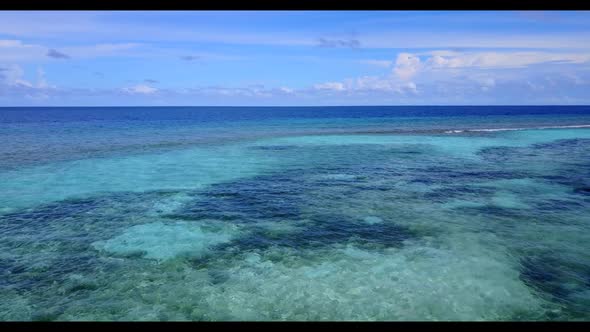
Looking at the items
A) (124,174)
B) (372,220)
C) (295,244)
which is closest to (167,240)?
(295,244)

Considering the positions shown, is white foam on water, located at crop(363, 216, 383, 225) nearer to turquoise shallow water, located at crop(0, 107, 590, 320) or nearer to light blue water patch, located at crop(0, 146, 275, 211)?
turquoise shallow water, located at crop(0, 107, 590, 320)

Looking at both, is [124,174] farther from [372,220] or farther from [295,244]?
[372,220]

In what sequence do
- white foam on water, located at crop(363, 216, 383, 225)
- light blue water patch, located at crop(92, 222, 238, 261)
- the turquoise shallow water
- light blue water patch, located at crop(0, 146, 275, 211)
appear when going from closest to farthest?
the turquoise shallow water < light blue water patch, located at crop(92, 222, 238, 261) < white foam on water, located at crop(363, 216, 383, 225) < light blue water patch, located at crop(0, 146, 275, 211)

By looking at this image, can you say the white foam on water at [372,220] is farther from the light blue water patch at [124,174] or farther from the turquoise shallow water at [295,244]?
the light blue water patch at [124,174]

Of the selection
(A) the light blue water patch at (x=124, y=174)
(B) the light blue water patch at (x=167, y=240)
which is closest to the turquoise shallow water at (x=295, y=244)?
(B) the light blue water patch at (x=167, y=240)

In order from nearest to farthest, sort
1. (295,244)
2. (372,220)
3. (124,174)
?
(295,244), (372,220), (124,174)

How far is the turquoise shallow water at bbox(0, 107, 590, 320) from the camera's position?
10312mm

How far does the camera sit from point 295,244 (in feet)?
46.0

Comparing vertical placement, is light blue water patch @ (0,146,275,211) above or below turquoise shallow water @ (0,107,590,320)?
above

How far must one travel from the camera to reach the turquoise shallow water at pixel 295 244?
1031 cm

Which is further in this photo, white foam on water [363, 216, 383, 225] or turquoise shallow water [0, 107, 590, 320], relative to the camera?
white foam on water [363, 216, 383, 225]

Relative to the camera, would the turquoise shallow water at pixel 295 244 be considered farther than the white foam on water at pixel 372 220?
No

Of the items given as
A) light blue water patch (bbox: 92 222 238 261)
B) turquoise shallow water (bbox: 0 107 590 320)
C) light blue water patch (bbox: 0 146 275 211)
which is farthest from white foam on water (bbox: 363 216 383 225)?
light blue water patch (bbox: 0 146 275 211)
